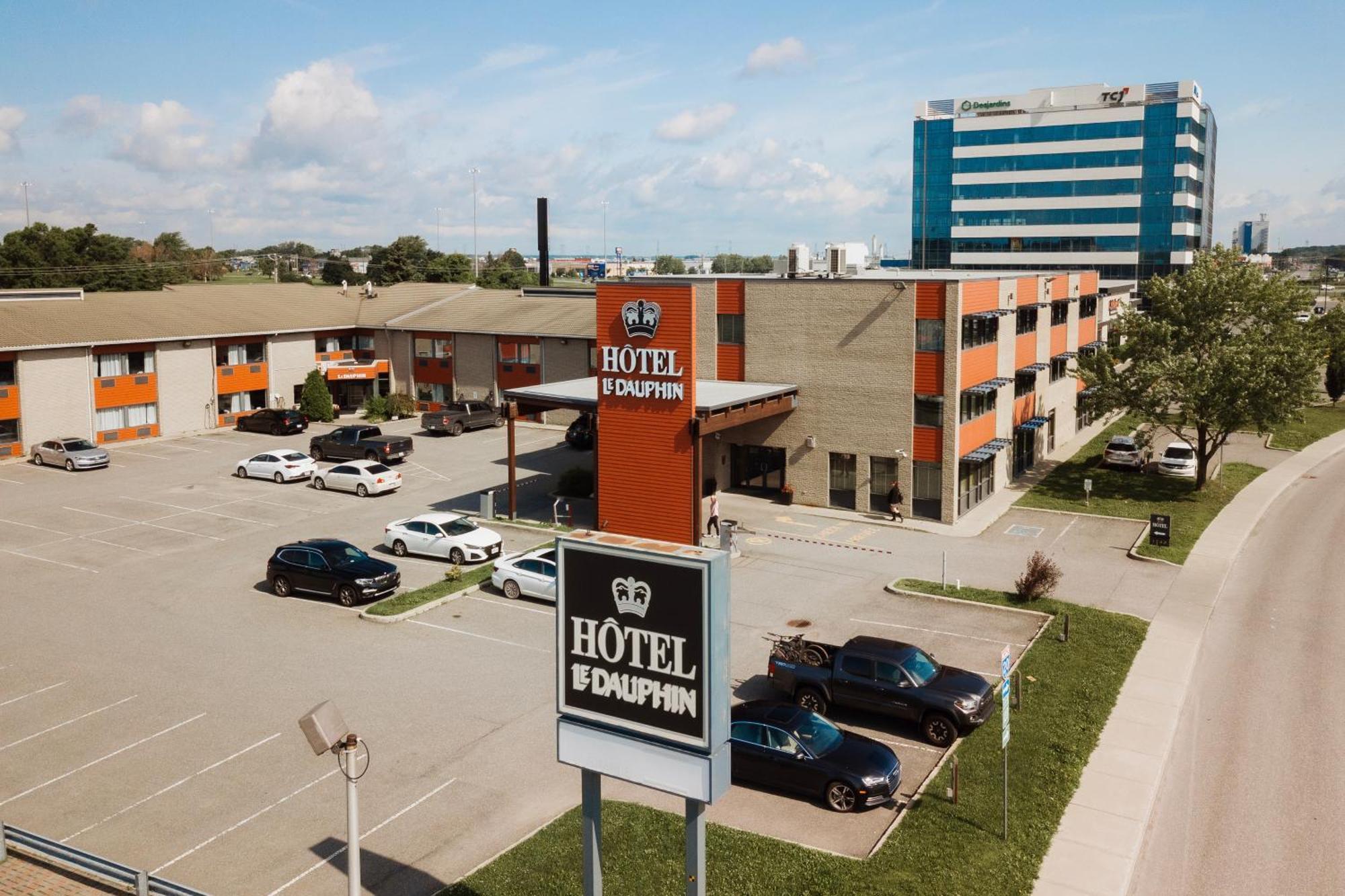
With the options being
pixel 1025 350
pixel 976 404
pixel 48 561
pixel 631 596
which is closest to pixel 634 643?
pixel 631 596

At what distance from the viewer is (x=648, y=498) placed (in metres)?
38.0

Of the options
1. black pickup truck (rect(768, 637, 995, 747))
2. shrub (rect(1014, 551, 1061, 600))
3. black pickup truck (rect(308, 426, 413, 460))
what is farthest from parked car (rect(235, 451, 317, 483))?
shrub (rect(1014, 551, 1061, 600))

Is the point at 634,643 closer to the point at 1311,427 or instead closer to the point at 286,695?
the point at 286,695

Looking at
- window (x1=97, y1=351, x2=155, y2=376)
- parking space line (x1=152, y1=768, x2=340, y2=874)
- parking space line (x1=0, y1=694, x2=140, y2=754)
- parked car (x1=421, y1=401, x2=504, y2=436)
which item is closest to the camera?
parking space line (x1=152, y1=768, x2=340, y2=874)

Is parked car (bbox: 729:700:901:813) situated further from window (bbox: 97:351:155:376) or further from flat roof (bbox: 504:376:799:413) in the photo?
window (bbox: 97:351:155:376)

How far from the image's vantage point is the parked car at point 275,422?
59469 mm

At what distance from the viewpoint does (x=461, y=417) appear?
6028 centimetres

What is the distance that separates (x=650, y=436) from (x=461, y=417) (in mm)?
25232

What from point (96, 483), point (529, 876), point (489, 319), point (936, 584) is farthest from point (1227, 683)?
point (489, 319)

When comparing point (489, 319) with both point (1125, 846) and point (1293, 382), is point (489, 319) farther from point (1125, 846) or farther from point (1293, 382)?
point (1125, 846)

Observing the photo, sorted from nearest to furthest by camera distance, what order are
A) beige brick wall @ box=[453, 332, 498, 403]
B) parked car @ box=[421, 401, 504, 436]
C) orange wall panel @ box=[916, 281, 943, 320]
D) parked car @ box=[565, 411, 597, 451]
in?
orange wall panel @ box=[916, 281, 943, 320], parked car @ box=[565, 411, 597, 451], parked car @ box=[421, 401, 504, 436], beige brick wall @ box=[453, 332, 498, 403]

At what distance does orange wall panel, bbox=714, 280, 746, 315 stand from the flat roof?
9.49 feet

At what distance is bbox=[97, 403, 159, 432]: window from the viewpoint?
56469 millimetres

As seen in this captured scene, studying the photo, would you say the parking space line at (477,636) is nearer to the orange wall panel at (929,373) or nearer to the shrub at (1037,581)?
the shrub at (1037,581)
